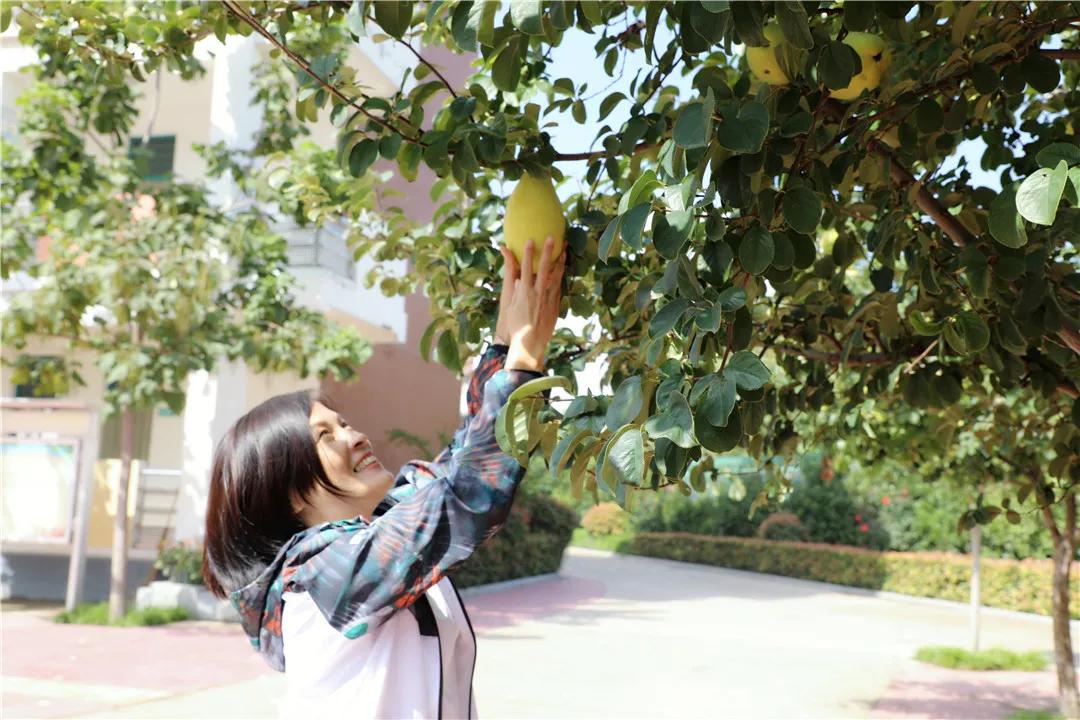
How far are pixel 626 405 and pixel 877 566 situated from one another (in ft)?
57.6

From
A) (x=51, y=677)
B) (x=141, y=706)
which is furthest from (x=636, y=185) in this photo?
(x=51, y=677)

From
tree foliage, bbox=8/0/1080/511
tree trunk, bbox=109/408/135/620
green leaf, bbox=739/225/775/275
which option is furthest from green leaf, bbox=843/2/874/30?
tree trunk, bbox=109/408/135/620

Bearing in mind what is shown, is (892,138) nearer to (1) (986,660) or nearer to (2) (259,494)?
(2) (259,494)

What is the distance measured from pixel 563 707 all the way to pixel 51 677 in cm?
373

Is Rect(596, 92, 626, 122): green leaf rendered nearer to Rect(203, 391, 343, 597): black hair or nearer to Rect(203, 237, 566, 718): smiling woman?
Rect(203, 237, 566, 718): smiling woman

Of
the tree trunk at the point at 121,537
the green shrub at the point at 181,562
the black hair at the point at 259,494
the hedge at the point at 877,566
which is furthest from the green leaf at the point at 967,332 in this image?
the hedge at the point at 877,566

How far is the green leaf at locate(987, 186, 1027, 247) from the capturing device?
1.21m

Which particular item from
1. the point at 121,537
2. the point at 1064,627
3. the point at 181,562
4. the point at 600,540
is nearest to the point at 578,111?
the point at 1064,627

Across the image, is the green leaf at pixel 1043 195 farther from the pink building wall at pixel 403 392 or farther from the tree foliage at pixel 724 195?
the pink building wall at pixel 403 392

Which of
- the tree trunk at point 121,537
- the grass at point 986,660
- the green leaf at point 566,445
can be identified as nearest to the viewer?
the green leaf at point 566,445

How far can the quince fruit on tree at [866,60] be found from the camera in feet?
5.52

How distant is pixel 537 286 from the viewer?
1679 mm

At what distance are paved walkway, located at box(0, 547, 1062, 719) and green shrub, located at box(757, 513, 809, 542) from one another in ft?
18.9

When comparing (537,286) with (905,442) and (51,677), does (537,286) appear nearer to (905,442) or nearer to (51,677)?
(905,442)
